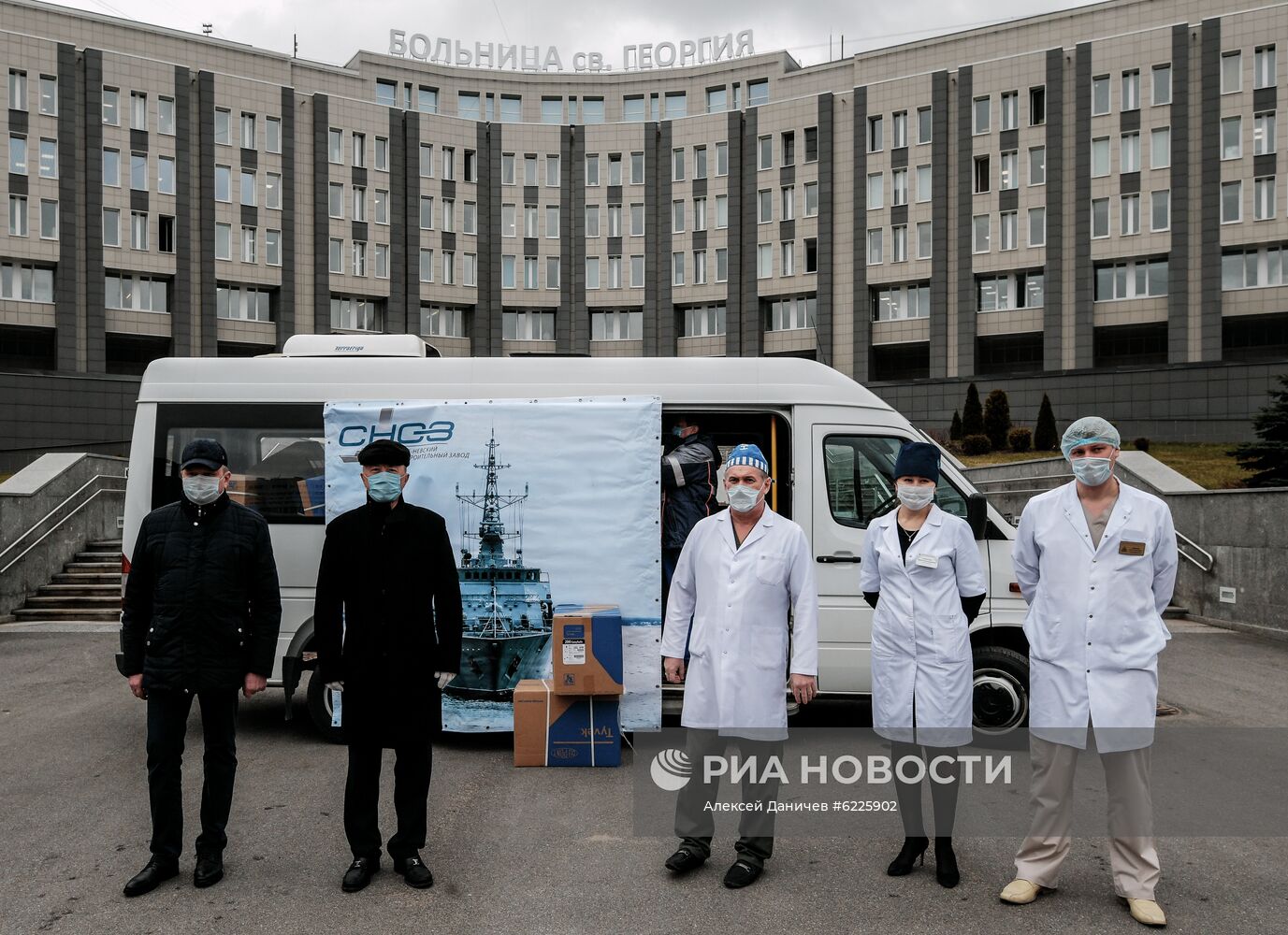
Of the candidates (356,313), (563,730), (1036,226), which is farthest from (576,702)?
(356,313)

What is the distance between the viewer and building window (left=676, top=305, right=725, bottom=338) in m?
52.7

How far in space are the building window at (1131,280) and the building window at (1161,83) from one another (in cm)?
702

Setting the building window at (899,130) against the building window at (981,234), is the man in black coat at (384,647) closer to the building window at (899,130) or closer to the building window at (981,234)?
the building window at (981,234)

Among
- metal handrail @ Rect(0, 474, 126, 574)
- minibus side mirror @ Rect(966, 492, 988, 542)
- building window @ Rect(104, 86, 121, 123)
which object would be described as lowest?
metal handrail @ Rect(0, 474, 126, 574)

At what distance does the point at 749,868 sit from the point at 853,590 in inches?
118

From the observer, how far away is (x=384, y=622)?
15.3ft

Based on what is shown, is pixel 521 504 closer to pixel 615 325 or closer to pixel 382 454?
pixel 382 454

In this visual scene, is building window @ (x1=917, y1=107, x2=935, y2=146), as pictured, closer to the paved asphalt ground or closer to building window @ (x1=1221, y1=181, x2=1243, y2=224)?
building window @ (x1=1221, y1=181, x2=1243, y2=224)

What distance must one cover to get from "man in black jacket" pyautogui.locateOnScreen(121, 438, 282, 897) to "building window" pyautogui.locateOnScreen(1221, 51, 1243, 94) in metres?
49.3

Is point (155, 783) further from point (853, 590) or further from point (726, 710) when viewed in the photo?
point (853, 590)

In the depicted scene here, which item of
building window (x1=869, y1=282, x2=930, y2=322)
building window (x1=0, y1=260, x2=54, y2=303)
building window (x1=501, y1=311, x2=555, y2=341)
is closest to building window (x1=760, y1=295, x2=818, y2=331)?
building window (x1=869, y1=282, x2=930, y2=322)

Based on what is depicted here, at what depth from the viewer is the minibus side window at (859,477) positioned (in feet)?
24.1

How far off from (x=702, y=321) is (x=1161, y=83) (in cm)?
2357

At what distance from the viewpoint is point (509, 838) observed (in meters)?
5.31
